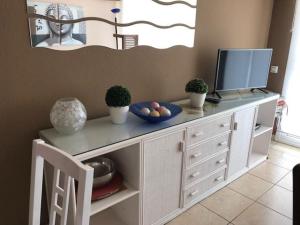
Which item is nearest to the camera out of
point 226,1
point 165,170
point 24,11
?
point 24,11

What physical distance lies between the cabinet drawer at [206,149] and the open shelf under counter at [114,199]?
1.59 feet

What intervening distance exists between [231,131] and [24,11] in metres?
1.74

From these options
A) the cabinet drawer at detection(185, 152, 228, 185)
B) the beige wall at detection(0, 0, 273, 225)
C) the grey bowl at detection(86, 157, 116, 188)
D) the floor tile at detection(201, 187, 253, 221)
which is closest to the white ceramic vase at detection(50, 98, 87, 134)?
the beige wall at detection(0, 0, 273, 225)

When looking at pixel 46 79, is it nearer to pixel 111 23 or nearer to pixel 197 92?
pixel 111 23

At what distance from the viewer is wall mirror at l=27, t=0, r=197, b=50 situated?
1.45 meters

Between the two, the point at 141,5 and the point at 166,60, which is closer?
the point at 141,5

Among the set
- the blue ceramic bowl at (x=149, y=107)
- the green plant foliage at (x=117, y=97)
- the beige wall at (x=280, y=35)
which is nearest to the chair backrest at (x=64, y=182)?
the green plant foliage at (x=117, y=97)

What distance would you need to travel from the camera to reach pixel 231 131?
215 centimetres

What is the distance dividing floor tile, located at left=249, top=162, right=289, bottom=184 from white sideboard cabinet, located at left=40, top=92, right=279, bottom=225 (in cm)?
32

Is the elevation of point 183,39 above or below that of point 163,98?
above

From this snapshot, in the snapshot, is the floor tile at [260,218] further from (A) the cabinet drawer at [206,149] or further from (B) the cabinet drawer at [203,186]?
(A) the cabinet drawer at [206,149]

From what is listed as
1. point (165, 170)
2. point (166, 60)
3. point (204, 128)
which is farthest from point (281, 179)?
point (166, 60)

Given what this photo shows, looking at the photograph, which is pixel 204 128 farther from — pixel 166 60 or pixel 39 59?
pixel 39 59

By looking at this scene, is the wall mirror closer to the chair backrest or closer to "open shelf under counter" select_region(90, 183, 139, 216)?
the chair backrest
